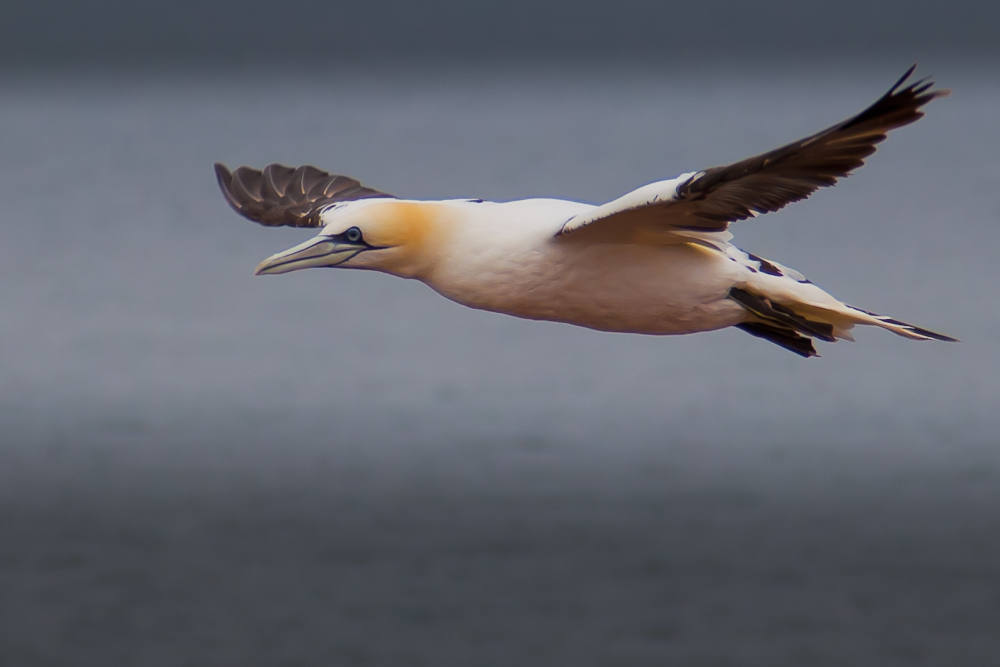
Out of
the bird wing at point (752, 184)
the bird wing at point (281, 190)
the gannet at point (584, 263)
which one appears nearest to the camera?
the bird wing at point (752, 184)

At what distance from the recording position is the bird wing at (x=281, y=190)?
5848 millimetres

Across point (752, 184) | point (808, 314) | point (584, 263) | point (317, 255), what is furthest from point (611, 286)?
point (317, 255)

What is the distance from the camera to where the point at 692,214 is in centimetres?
416

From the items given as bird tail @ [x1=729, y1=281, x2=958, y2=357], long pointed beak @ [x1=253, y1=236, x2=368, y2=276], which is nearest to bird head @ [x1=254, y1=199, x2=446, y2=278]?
long pointed beak @ [x1=253, y1=236, x2=368, y2=276]

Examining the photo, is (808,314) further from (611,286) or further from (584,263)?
(584,263)

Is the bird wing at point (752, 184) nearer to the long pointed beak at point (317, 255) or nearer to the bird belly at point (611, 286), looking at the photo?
the bird belly at point (611, 286)

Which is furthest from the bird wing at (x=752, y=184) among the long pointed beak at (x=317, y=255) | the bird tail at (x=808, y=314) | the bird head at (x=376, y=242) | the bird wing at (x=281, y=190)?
the bird wing at (x=281, y=190)

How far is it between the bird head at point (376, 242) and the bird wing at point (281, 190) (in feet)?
4.50

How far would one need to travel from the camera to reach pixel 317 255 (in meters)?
4.41

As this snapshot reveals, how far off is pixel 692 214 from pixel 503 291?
0.63 meters

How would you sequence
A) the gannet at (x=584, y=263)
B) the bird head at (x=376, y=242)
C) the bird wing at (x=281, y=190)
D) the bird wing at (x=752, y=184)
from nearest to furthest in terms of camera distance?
the bird wing at (x=752, y=184)
the gannet at (x=584, y=263)
the bird head at (x=376, y=242)
the bird wing at (x=281, y=190)

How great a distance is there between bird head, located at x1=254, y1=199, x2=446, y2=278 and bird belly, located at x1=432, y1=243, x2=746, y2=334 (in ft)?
0.50

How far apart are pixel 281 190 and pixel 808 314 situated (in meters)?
2.49

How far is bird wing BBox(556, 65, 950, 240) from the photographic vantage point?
137 inches
